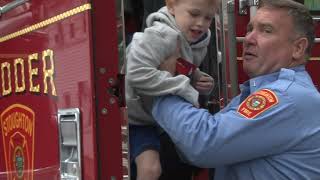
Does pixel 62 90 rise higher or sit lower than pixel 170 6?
lower

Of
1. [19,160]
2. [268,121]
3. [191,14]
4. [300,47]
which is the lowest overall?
[19,160]

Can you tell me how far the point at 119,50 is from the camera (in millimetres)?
1680

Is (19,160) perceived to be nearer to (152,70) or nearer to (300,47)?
(152,70)

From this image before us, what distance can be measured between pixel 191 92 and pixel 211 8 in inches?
13.2

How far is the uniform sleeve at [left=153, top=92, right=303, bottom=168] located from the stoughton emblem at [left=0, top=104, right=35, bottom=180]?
49 cm

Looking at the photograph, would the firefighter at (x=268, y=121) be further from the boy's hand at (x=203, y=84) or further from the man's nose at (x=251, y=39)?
the boy's hand at (x=203, y=84)

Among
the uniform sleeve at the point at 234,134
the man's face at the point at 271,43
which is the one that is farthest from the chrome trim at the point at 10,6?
the man's face at the point at 271,43

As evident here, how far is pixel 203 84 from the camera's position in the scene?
2.22 metres

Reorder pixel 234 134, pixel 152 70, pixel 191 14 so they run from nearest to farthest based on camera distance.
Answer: pixel 234 134
pixel 152 70
pixel 191 14

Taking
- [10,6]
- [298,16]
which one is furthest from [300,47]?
[10,6]

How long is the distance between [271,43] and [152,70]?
1.24 ft

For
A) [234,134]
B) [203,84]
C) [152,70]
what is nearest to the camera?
[234,134]

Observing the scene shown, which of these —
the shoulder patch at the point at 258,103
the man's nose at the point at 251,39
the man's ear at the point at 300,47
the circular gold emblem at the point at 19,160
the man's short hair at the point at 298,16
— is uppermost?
the man's short hair at the point at 298,16

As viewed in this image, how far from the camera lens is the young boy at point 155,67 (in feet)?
6.20
